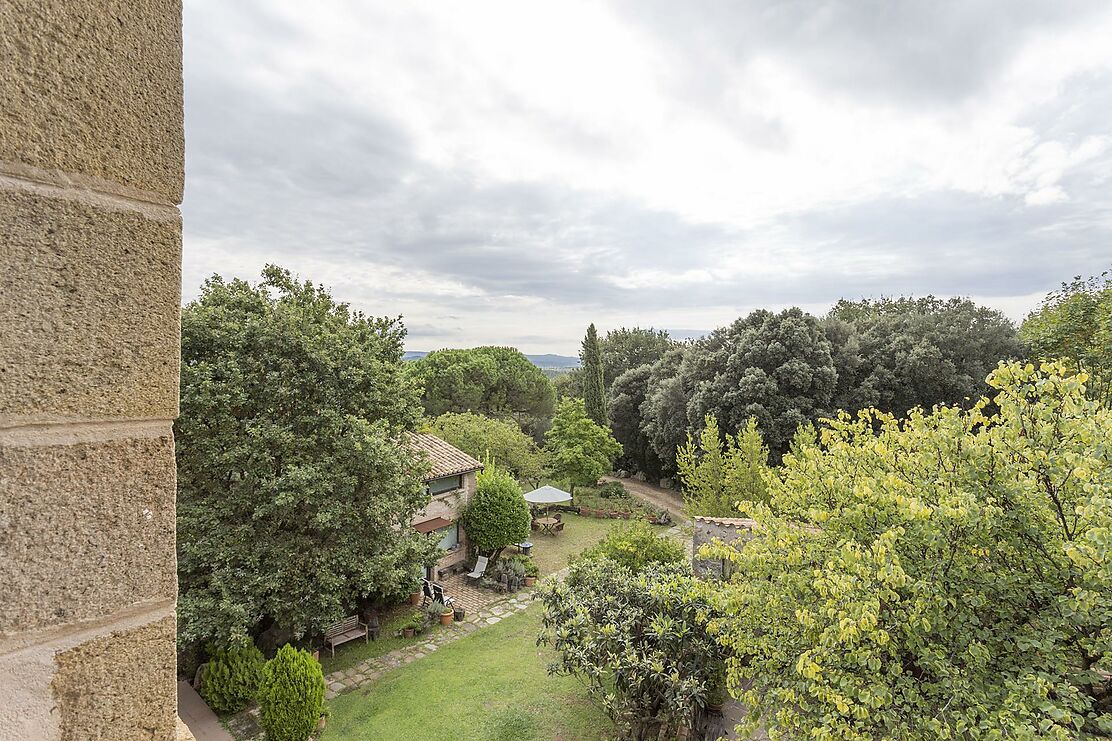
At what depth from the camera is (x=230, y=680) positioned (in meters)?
9.41

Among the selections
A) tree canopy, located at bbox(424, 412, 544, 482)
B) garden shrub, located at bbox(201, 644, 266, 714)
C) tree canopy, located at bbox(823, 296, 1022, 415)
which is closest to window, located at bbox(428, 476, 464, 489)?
tree canopy, located at bbox(424, 412, 544, 482)

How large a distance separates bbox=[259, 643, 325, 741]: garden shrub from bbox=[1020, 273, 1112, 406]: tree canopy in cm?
2030

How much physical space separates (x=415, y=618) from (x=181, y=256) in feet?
43.8

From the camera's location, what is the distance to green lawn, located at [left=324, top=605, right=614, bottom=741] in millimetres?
8906

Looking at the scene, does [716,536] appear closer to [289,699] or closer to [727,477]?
[727,477]

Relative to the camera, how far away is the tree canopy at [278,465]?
30.4ft

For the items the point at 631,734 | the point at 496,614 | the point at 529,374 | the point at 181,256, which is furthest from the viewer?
the point at 529,374

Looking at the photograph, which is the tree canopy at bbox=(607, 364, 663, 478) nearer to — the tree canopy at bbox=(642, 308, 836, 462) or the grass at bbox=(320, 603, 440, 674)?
the tree canopy at bbox=(642, 308, 836, 462)

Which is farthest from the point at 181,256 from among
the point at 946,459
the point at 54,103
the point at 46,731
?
the point at 946,459

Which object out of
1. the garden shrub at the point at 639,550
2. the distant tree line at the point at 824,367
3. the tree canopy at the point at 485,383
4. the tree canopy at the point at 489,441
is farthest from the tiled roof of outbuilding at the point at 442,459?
the tree canopy at the point at 485,383

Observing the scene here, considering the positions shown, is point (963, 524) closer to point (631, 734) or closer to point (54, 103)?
point (631, 734)

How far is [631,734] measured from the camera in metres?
8.28

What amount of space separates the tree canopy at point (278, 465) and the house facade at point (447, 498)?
166 inches

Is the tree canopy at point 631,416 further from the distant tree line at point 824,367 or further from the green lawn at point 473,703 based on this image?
the green lawn at point 473,703
